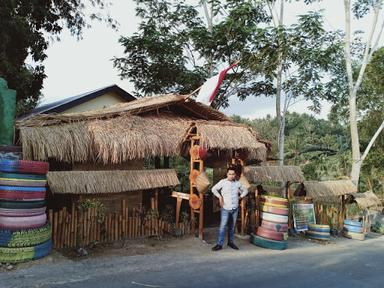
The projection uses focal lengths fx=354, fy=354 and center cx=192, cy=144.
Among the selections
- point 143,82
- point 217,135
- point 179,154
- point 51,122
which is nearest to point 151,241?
point 179,154

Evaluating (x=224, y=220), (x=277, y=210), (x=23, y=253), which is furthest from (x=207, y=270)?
(x=23, y=253)

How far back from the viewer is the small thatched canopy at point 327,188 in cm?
1012

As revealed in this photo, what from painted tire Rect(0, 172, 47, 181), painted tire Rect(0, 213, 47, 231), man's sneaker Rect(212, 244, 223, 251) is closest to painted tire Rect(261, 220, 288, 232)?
man's sneaker Rect(212, 244, 223, 251)

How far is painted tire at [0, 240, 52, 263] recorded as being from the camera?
559cm

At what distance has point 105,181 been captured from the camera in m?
7.38

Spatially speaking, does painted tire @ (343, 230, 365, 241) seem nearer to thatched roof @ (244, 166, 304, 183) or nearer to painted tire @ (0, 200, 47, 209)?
thatched roof @ (244, 166, 304, 183)

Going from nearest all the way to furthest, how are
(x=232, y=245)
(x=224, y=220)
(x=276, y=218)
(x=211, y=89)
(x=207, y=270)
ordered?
(x=207, y=270)
(x=224, y=220)
(x=232, y=245)
(x=276, y=218)
(x=211, y=89)

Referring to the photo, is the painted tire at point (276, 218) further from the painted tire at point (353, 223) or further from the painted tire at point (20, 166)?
the painted tire at point (20, 166)

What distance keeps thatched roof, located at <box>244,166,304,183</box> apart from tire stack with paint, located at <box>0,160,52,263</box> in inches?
207

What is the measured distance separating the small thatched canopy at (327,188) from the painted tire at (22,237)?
718 cm

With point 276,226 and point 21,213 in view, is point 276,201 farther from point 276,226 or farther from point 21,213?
point 21,213

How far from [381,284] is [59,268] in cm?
520

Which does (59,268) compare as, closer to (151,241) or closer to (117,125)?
(151,241)

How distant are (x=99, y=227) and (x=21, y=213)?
184cm
